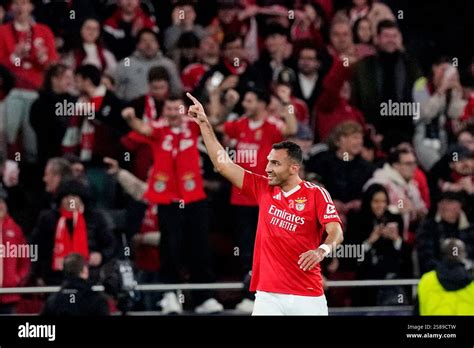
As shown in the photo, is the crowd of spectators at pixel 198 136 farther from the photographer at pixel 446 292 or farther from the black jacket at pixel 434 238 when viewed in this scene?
the photographer at pixel 446 292

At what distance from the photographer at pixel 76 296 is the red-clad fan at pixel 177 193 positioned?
3.07 feet

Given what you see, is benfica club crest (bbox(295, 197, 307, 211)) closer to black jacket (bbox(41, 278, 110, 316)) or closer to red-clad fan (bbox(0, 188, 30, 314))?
black jacket (bbox(41, 278, 110, 316))

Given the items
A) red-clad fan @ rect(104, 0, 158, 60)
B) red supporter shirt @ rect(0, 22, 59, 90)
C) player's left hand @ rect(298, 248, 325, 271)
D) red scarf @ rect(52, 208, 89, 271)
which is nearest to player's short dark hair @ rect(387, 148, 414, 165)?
red-clad fan @ rect(104, 0, 158, 60)

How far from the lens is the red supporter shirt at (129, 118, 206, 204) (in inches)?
556

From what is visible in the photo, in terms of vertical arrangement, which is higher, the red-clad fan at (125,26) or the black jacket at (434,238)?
the red-clad fan at (125,26)

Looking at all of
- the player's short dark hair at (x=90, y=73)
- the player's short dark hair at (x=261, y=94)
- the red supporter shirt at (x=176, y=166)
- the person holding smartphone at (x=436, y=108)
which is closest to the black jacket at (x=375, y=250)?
the person holding smartphone at (x=436, y=108)

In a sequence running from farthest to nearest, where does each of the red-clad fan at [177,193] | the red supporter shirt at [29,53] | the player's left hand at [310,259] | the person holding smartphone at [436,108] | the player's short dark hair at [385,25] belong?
the player's short dark hair at [385,25] → the person holding smartphone at [436,108] → the red supporter shirt at [29,53] → the red-clad fan at [177,193] → the player's left hand at [310,259]

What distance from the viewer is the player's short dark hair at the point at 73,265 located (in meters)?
13.3

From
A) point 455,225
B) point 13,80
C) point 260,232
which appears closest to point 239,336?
point 260,232

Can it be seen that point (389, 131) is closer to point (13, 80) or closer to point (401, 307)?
point (401, 307)

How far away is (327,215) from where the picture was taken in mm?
10812

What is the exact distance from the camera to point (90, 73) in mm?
14633

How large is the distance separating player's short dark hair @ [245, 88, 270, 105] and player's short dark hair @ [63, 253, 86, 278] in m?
2.37

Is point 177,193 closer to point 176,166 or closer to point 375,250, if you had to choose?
point 176,166
